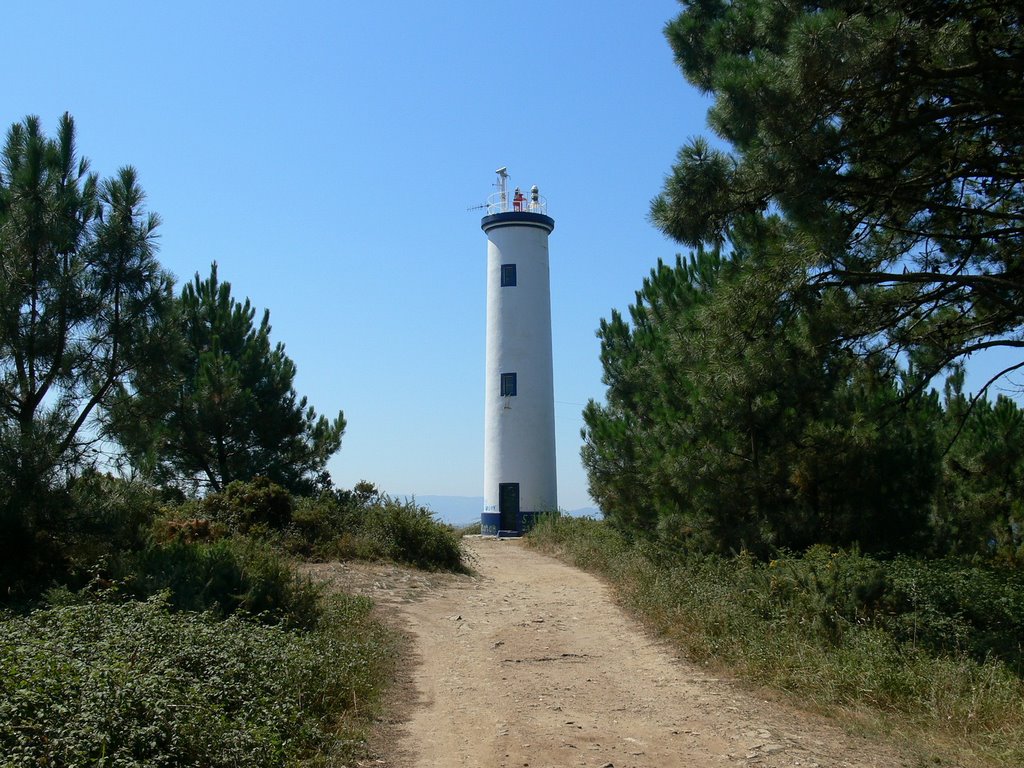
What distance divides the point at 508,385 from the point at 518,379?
36 cm

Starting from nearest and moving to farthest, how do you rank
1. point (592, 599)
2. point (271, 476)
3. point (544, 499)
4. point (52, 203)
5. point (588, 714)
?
1. point (588, 714)
2. point (52, 203)
3. point (592, 599)
4. point (271, 476)
5. point (544, 499)

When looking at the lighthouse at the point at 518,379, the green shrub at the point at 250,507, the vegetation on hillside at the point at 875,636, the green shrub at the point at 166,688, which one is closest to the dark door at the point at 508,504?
the lighthouse at the point at 518,379

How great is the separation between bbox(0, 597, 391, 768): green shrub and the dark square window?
17.4m

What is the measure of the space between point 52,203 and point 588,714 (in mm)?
7647

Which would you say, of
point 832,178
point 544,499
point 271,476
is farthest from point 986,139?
point 544,499

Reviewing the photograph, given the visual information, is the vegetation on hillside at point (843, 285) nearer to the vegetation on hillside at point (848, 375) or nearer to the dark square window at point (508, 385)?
the vegetation on hillside at point (848, 375)

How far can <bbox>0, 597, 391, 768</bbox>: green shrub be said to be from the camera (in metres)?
4.18

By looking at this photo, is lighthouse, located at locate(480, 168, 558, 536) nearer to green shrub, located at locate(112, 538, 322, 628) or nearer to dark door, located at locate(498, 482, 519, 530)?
dark door, located at locate(498, 482, 519, 530)

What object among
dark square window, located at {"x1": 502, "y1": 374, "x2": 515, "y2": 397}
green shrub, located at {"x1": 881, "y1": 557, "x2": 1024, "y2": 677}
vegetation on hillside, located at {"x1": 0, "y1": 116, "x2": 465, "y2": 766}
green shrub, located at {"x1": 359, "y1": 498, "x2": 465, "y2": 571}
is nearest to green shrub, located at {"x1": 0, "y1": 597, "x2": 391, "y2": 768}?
vegetation on hillside, located at {"x1": 0, "y1": 116, "x2": 465, "y2": 766}

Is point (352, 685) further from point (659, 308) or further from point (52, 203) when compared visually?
point (659, 308)

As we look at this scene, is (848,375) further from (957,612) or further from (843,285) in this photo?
(957,612)

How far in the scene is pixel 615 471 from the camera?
48.9ft

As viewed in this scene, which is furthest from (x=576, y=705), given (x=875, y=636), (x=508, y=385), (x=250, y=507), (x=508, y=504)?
(x=508, y=385)

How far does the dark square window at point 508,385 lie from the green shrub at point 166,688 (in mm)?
17440
